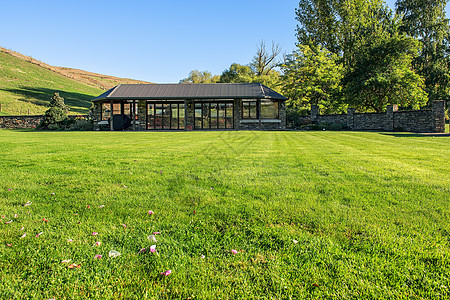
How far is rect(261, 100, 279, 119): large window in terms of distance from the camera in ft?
74.3

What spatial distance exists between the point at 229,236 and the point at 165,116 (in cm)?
2197

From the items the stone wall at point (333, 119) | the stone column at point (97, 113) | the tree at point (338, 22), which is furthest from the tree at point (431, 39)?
the stone column at point (97, 113)

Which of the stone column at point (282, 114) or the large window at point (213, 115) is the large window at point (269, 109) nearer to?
the stone column at point (282, 114)

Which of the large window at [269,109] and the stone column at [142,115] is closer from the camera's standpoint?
the stone column at [142,115]

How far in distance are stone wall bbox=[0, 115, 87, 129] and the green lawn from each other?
26565 millimetres

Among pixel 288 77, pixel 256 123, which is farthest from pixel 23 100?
pixel 288 77

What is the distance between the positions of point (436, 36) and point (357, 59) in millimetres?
13629

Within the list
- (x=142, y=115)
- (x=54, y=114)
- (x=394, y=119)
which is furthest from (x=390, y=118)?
(x=54, y=114)

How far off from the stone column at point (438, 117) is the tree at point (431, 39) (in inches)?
643

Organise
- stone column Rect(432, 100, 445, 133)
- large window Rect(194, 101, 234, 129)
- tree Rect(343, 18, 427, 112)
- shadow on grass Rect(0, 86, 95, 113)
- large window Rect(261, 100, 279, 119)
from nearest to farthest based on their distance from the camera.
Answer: stone column Rect(432, 100, 445, 133) < tree Rect(343, 18, 427, 112) < large window Rect(261, 100, 279, 119) < large window Rect(194, 101, 234, 129) < shadow on grass Rect(0, 86, 95, 113)

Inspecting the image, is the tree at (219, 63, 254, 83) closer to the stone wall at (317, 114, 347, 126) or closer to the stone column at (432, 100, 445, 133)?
the stone wall at (317, 114, 347, 126)

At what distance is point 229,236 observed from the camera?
2066 mm

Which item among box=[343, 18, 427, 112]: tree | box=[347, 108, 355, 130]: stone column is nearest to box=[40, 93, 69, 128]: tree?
box=[347, 108, 355, 130]: stone column

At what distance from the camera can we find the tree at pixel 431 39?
91.7ft
